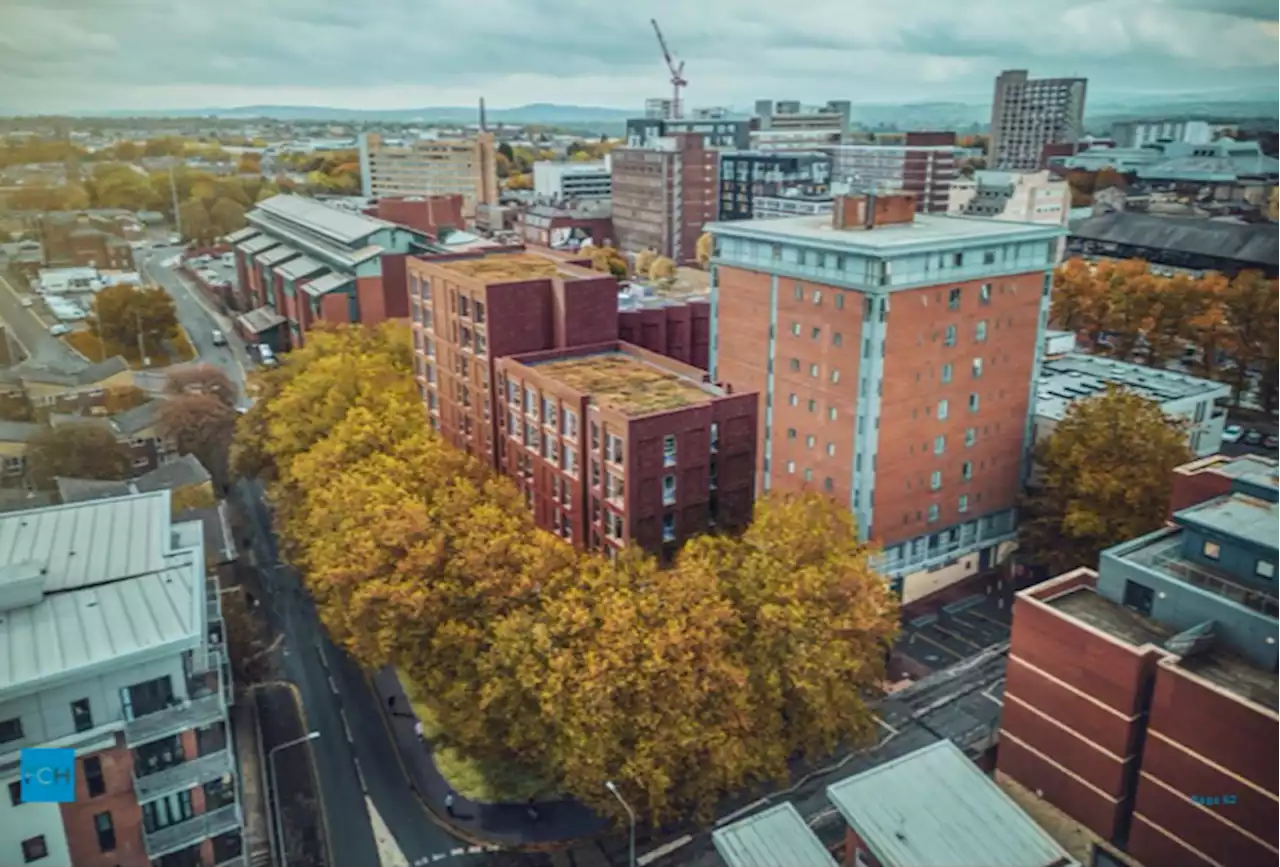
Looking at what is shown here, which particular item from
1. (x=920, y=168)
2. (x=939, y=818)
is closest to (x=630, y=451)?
(x=939, y=818)

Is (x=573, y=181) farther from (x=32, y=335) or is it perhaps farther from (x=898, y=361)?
(x=32, y=335)

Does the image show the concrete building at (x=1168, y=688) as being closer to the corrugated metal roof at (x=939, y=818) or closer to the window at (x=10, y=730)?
the corrugated metal roof at (x=939, y=818)

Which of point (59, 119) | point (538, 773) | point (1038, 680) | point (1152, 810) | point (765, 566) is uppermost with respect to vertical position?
point (59, 119)

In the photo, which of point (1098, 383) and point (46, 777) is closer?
point (46, 777)

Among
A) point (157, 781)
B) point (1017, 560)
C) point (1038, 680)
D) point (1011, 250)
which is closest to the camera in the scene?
point (157, 781)

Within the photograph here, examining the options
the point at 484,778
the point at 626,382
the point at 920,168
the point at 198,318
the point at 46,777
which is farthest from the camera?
the point at 920,168

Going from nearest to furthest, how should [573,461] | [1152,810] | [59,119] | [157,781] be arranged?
[59,119]
[157,781]
[1152,810]
[573,461]

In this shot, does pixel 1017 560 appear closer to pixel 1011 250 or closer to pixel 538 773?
pixel 1011 250

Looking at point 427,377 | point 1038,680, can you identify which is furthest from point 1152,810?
point 427,377
